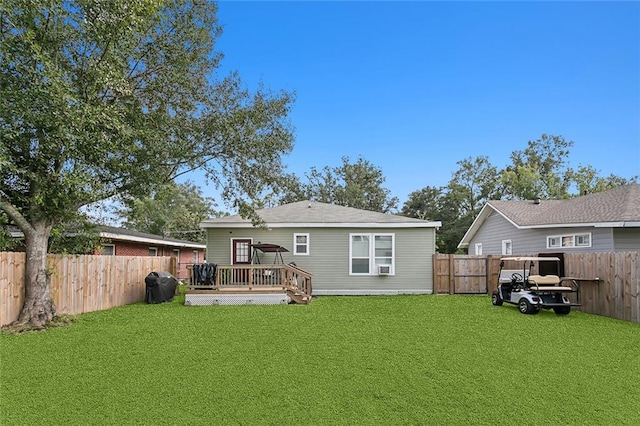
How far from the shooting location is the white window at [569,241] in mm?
13313

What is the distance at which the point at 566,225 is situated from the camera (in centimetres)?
1355

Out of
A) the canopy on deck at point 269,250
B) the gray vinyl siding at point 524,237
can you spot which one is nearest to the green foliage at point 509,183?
the gray vinyl siding at point 524,237

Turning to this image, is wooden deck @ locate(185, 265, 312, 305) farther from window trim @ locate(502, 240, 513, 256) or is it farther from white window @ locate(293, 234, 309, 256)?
window trim @ locate(502, 240, 513, 256)

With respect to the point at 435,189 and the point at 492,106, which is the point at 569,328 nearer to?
the point at 492,106

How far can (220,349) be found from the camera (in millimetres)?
5977

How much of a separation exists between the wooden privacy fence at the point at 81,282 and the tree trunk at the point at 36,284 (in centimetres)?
15

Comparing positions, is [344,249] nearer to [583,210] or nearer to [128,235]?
[128,235]

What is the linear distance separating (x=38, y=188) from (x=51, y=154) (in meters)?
0.83

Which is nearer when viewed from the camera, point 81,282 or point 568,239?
point 81,282

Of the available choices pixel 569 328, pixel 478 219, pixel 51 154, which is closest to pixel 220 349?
pixel 51 154

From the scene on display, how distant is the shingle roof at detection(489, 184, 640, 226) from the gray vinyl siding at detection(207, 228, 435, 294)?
15.2 feet

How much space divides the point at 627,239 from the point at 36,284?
15547 mm

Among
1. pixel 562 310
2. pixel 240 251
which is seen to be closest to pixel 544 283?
pixel 562 310

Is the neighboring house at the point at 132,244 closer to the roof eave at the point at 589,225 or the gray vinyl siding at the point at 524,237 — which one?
the roof eave at the point at 589,225
